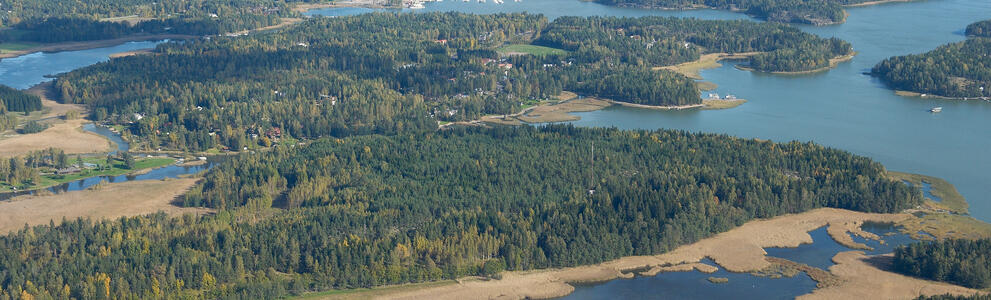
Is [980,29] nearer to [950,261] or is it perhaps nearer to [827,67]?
[827,67]

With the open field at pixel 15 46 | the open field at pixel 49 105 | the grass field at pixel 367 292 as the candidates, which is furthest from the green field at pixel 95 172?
the open field at pixel 15 46

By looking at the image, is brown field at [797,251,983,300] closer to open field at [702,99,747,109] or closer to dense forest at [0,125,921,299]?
dense forest at [0,125,921,299]

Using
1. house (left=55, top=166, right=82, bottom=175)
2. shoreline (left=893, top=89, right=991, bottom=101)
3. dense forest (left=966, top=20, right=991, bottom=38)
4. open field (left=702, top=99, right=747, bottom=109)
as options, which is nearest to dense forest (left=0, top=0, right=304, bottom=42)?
house (left=55, top=166, right=82, bottom=175)

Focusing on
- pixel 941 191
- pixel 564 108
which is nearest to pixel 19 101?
pixel 564 108

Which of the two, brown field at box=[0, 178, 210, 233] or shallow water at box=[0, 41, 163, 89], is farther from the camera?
shallow water at box=[0, 41, 163, 89]

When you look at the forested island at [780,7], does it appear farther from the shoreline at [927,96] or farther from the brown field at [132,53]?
the brown field at [132,53]
